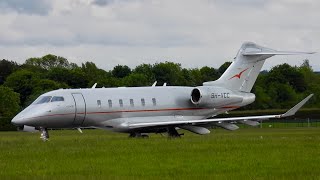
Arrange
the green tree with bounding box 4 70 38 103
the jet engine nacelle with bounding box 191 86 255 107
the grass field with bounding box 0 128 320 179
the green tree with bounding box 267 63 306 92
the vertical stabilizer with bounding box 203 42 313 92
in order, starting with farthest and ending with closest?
the green tree with bounding box 267 63 306 92, the green tree with bounding box 4 70 38 103, the vertical stabilizer with bounding box 203 42 313 92, the jet engine nacelle with bounding box 191 86 255 107, the grass field with bounding box 0 128 320 179

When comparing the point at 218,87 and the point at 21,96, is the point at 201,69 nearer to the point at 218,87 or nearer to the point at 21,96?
the point at 21,96

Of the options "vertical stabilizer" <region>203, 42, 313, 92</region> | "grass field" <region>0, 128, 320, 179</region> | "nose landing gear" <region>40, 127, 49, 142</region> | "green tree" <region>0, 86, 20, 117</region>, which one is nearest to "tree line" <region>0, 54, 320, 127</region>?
"green tree" <region>0, 86, 20, 117</region>

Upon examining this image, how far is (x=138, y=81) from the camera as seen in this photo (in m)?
125

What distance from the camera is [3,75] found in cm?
15875

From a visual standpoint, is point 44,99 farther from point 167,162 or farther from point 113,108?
point 167,162

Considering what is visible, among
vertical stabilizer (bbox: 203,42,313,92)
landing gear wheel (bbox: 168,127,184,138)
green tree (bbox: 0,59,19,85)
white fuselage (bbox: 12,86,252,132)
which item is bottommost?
landing gear wheel (bbox: 168,127,184,138)

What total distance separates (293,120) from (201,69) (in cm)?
7816

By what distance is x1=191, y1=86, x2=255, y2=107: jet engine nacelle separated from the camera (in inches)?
1890

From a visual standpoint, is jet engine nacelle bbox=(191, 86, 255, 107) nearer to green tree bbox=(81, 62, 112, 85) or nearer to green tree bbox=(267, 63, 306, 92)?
green tree bbox=(81, 62, 112, 85)

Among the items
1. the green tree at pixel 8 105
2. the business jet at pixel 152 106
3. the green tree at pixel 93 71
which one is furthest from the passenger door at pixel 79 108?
the green tree at pixel 93 71

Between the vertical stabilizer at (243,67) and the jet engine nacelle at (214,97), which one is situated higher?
the vertical stabilizer at (243,67)

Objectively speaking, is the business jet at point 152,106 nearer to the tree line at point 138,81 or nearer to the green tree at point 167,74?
the tree line at point 138,81

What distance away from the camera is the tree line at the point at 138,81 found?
12064 cm

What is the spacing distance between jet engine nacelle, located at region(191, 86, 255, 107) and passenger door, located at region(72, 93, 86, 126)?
7010 millimetres
